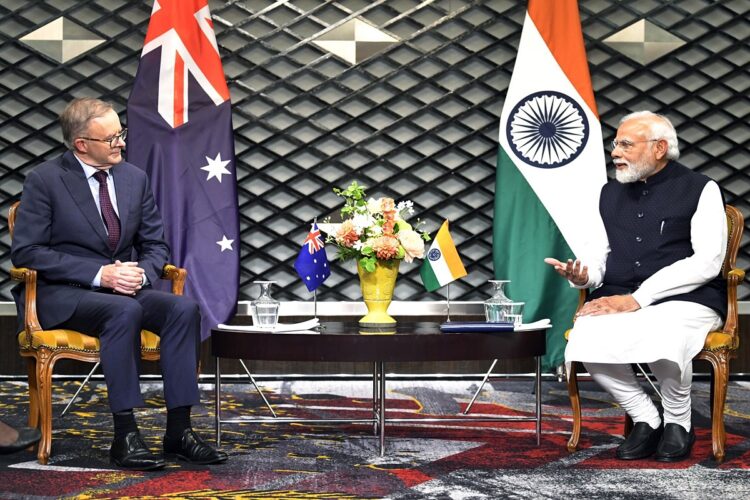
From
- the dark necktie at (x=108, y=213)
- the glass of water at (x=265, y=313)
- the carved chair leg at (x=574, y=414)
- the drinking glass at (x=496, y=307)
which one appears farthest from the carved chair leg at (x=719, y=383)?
the dark necktie at (x=108, y=213)

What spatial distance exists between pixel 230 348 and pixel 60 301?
1.44 feet

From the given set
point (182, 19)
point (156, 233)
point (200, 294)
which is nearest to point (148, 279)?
point (156, 233)

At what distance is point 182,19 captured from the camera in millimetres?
3787

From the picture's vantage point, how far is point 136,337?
2.33 metres

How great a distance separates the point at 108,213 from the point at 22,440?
2.20ft

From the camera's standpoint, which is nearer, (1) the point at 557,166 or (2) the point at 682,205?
(2) the point at 682,205

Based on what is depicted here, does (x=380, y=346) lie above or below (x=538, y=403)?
above

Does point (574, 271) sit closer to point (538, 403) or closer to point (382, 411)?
point (538, 403)

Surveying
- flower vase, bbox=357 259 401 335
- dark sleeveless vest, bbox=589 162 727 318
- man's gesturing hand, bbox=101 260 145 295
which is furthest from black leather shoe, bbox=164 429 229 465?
dark sleeveless vest, bbox=589 162 727 318

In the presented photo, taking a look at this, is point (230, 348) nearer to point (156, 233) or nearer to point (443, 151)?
point (156, 233)

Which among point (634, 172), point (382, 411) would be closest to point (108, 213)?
point (382, 411)

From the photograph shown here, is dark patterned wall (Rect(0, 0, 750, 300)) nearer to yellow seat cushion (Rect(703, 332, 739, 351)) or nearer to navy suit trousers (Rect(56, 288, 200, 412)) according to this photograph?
navy suit trousers (Rect(56, 288, 200, 412))

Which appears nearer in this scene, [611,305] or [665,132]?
[611,305]

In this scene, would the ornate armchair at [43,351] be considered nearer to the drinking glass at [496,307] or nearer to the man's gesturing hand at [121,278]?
the man's gesturing hand at [121,278]
